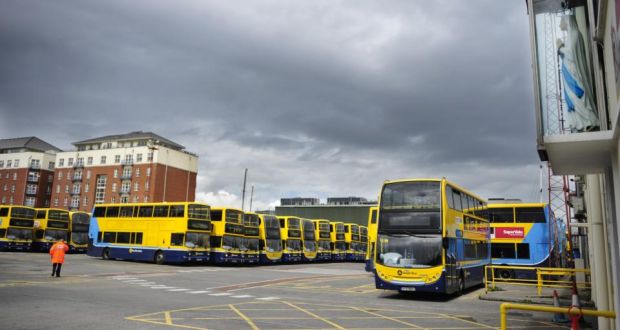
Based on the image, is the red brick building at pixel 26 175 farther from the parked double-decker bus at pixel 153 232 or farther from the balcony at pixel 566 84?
the balcony at pixel 566 84

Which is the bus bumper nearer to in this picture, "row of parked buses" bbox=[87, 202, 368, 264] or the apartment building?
"row of parked buses" bbox=[87, 202, 368, 264]

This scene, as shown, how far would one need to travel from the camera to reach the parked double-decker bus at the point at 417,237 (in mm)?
15461

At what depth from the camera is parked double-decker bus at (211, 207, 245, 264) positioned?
3197 centimetres

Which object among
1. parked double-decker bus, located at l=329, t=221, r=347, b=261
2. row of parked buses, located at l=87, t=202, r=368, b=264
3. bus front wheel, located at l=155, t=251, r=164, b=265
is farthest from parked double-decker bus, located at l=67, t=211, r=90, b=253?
parked double-decker bus, located at l=329, t=221, r=347, b=261

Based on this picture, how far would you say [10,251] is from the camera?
40812 millimetres

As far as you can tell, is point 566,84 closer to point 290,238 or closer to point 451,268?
point 451,268

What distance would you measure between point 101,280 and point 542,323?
15.7 m

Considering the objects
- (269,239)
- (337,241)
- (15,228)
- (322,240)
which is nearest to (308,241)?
(322,240)

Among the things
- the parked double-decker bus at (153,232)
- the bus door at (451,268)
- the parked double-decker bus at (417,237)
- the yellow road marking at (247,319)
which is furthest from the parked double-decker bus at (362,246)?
the yellow road marking at (247,319)

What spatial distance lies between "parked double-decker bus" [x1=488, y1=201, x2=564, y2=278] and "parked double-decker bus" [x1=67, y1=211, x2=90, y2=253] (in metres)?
36.0

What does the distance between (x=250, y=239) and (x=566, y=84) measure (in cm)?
2914

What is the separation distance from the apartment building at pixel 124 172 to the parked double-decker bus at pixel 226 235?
170 ft

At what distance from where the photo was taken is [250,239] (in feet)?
111

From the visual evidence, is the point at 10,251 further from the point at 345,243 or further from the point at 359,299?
the point at 359,299
